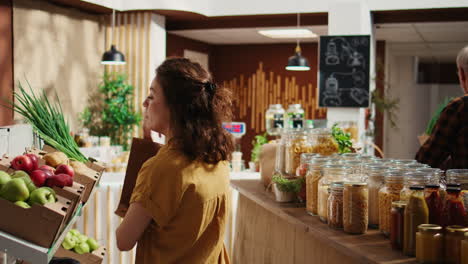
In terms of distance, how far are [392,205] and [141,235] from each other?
2.63 feet

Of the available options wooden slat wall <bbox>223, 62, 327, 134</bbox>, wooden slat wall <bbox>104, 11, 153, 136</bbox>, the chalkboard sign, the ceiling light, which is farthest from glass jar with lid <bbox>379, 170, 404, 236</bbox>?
wooden slat wall <bbox>223, 62, 327, 134</bbox>

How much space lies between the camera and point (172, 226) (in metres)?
1.82

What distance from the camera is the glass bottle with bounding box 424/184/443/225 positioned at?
1.73 m

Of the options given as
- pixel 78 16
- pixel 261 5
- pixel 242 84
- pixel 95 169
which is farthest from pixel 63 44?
pixel 95 169

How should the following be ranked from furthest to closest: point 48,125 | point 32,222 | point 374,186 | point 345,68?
1. point 345,68
2. point 48,125
3. point 374,186
4. point 32,222

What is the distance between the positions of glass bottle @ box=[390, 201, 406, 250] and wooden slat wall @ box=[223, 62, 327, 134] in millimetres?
9597

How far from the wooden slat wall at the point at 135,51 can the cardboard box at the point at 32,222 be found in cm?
748

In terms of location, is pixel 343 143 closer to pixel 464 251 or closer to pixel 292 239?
pixel 292 239

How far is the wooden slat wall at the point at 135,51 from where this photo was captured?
9.12 meters

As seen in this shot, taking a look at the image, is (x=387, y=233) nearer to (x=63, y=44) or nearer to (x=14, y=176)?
(x=14, y=176)

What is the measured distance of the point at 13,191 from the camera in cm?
175

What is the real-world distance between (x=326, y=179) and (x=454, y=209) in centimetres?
63

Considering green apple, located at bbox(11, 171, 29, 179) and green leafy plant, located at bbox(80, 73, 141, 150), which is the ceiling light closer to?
green leafy plant, located at bbox(80, 73, 141, 150)

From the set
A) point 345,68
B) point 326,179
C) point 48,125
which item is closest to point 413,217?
point 326,179
